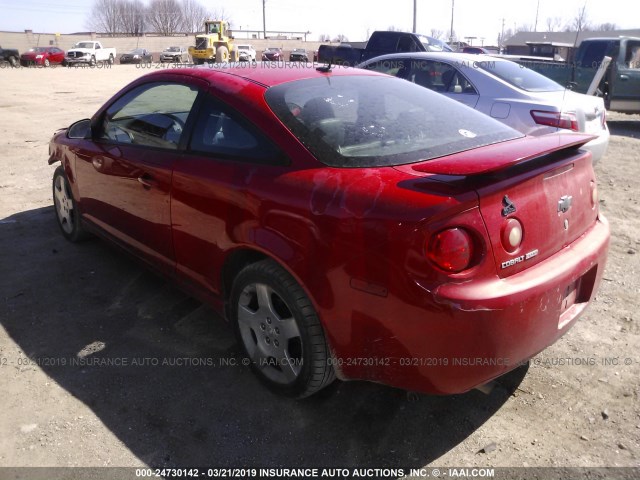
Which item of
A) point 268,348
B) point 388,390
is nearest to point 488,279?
point 388,390

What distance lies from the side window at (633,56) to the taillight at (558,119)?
7.52 meters

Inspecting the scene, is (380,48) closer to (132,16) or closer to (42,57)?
(42,57)

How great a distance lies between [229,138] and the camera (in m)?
2.95

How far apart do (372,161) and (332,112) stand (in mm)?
487

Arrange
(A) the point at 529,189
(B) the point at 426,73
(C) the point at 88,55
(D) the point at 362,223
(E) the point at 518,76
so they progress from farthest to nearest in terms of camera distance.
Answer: (C) the point at 88,55
(B) the point at 426,73
(E) the point at 518,76
(A) the point at 529,189
(D) the point at 362,223

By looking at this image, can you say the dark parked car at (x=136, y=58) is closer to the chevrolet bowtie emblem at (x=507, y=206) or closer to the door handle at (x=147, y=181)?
the door handle at (x=147, y=181)

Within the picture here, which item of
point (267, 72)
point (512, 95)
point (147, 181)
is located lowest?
point (147, 181)

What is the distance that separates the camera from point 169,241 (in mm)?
3361

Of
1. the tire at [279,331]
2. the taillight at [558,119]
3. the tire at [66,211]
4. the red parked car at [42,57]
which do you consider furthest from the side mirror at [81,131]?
the red parked car at [42,57]

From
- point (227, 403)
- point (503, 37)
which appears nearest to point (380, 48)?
point (227, 403)

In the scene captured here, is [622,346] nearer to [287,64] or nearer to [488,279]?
[488,279]

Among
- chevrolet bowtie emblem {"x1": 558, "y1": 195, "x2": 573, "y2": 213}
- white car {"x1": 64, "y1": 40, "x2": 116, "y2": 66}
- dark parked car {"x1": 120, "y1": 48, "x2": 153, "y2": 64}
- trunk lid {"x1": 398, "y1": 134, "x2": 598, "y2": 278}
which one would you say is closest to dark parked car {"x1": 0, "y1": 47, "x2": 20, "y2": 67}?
white car {"x1": 64, "y1": 40, "x2": 116, "y2": 66}

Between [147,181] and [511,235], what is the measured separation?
2197 mm

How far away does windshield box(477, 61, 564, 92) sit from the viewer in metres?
6.73
